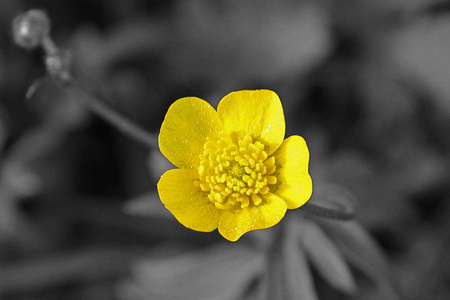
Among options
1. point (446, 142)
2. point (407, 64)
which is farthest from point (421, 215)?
point (407, 64)

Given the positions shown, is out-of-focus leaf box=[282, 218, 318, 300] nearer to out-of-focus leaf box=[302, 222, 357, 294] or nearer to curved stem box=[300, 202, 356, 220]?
out-of-focus leaf box=[302, 222, 357, 294]

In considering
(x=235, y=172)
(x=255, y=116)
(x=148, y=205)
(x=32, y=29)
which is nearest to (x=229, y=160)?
(x=235, y=172)

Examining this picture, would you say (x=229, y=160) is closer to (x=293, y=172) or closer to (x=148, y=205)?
(x=293, y=172)

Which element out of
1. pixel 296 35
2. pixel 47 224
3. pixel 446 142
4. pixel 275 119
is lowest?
pixel 275 119

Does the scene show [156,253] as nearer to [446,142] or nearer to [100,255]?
[100,255]

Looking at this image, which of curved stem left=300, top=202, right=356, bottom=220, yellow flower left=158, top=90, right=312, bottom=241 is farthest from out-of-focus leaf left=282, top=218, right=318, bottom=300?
yellow flower left=158, top=90, right=312, bottom=241

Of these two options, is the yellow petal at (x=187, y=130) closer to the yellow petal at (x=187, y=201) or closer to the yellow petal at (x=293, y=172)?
the yellow petal at (x=187, y=201)
